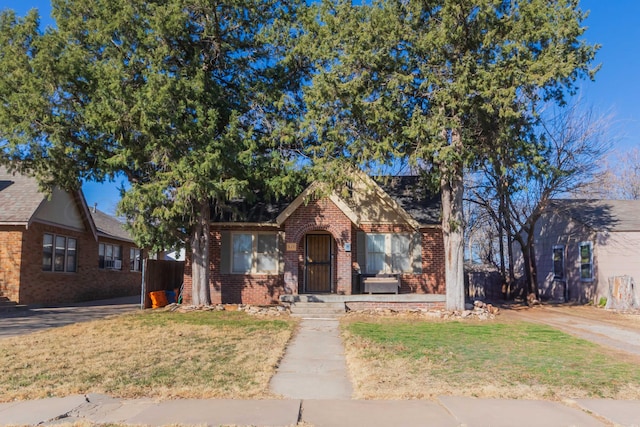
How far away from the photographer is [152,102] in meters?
13.3

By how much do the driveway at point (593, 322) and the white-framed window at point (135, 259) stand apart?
19.5 meters

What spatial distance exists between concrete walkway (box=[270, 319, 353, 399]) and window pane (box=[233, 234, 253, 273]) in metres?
6.42

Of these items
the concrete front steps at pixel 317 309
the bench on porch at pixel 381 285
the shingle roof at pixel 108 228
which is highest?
the shingle roof at pixel 108 228

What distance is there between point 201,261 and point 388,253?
6.42 meters

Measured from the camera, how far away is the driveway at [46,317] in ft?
41.7

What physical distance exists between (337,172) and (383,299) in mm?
4264

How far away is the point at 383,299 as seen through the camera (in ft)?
53.2

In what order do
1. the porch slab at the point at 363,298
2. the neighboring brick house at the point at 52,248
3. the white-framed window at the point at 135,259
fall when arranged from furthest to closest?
the white-framed window at the point at 135,259 < the neighboring brick house at the point at 52,248 < the porch slab at the point at 363,298

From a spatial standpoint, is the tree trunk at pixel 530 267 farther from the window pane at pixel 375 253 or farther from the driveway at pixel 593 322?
the window pane at pixel 375 253

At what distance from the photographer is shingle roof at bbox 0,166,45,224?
17703mm

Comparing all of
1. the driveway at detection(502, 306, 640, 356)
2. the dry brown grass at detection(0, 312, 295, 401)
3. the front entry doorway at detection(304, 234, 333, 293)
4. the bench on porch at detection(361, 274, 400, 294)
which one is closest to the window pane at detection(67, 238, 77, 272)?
the dry brown grass at detection(0, 312, 295, 401)

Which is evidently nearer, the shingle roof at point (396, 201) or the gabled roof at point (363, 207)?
the gabled roof at point (363, 207)

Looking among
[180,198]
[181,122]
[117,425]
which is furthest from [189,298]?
[117,425]

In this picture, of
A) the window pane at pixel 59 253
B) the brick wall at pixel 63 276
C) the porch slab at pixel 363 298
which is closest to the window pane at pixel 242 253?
the porch slab at pixel 363 298
